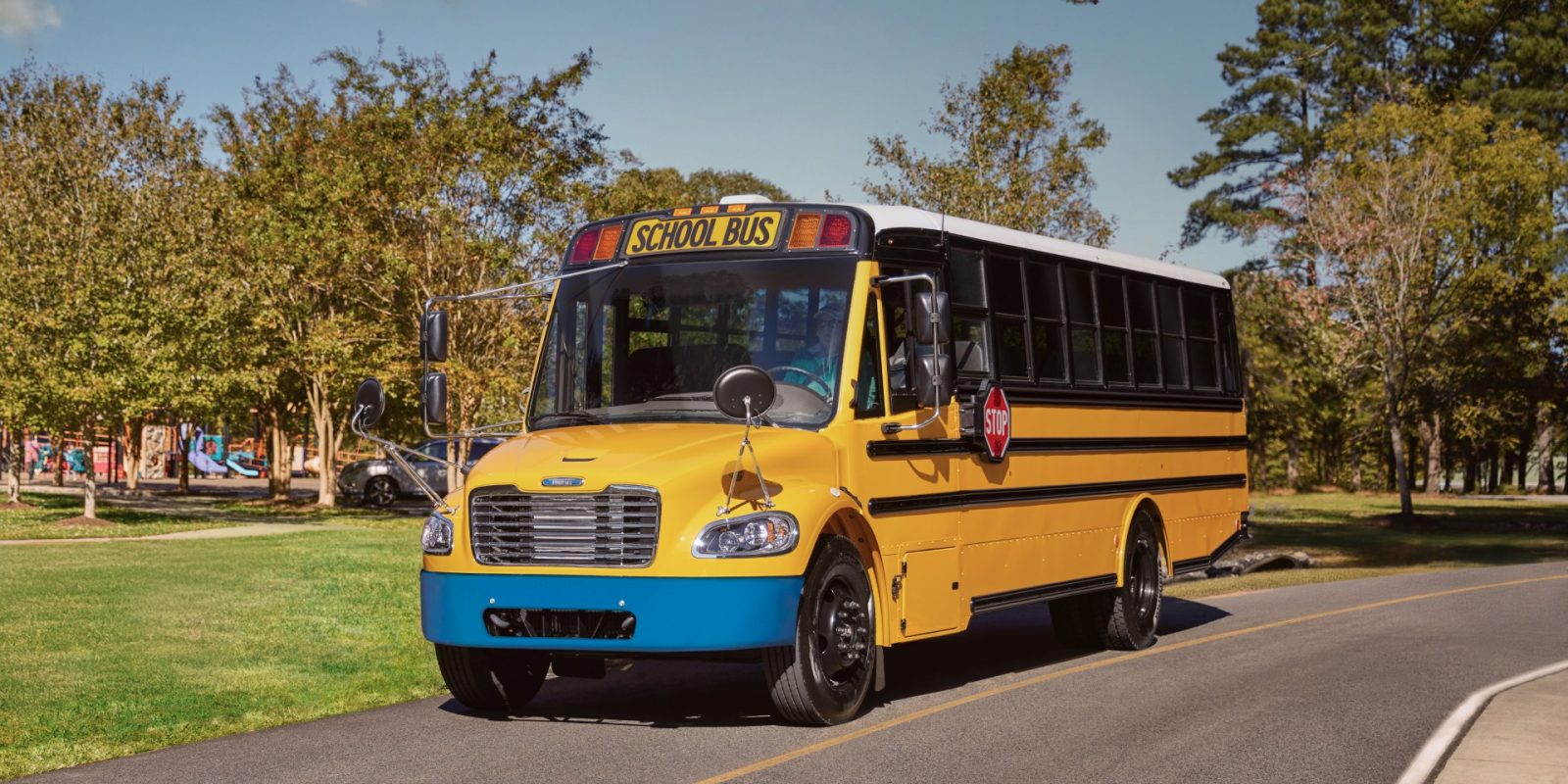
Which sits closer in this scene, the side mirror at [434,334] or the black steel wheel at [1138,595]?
the side mirror at [434,334]

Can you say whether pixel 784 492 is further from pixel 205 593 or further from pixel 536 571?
pixel 205 593

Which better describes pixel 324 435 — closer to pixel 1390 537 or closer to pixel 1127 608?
pixel 1390 537

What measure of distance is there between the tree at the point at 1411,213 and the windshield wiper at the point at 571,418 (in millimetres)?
34405

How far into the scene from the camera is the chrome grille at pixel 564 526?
9141 mm

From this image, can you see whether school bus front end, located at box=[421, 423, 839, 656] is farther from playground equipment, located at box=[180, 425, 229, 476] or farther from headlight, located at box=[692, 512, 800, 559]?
playground equipment, located at box=[180, 425, 229, 476]

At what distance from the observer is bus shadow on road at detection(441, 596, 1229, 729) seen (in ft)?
33.8

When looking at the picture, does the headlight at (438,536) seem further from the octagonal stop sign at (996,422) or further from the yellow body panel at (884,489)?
the octagonal stop sign at (996,422)

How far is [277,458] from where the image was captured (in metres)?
45.3

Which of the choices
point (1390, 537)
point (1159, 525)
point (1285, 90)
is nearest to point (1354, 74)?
point (1285, 90)

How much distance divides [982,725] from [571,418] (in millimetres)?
3019

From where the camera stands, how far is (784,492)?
31.2 feet

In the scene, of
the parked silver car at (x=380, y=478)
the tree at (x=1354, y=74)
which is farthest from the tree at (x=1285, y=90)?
the parked silver car at (x=380, y=478)

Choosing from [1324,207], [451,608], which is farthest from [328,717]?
[1324,207]

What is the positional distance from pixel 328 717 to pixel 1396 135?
39885 mm
